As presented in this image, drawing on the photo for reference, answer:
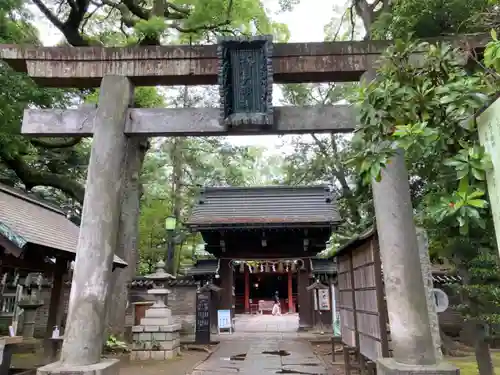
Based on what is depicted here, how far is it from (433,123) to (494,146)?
25.1 inches

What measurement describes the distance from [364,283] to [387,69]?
388 centimetres

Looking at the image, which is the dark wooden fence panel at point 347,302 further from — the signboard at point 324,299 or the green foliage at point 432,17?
the signboard at point 324,299

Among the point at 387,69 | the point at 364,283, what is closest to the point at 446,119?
the point at 387,69

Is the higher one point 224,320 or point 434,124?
point 434,124

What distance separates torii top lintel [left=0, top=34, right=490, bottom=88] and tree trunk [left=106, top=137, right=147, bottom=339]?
15.6 feet

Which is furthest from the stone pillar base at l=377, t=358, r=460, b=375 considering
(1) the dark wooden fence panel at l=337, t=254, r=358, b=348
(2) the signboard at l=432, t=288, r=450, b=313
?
(1) the dark wooden fence panel at l=337, t=254, r=358, b=348

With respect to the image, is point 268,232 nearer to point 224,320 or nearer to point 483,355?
point 224,320

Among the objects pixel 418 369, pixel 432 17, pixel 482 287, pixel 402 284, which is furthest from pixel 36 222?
pixel 482 287

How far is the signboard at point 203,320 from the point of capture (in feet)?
42.3

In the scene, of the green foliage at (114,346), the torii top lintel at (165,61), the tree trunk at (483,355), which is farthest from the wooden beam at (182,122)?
the green foliage at (114,346)

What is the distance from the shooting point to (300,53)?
5.75 meters

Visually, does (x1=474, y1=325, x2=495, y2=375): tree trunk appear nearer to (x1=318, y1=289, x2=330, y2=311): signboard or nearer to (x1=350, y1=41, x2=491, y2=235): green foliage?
(x1=350, y1=41, x2=491, y2=235): green foliage

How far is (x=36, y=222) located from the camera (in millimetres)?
7648

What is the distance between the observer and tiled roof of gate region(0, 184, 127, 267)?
6328 millimetres
